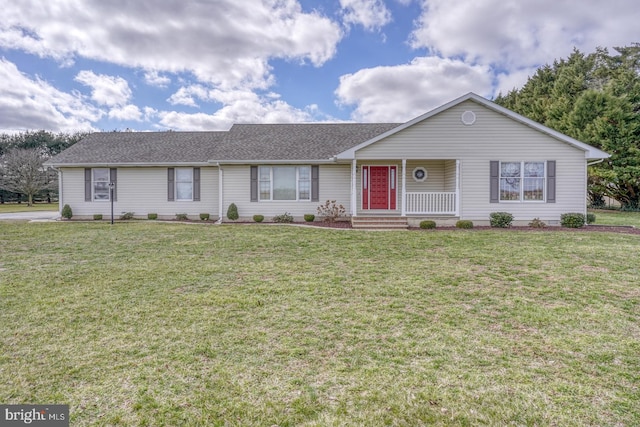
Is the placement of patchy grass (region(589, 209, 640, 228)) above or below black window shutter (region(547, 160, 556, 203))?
below

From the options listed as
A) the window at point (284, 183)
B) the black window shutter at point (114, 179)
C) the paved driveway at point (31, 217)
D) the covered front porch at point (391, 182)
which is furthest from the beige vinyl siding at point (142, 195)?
the covered front porch at point (391, 182)

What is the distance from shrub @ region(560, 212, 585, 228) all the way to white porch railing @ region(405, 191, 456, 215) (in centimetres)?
397

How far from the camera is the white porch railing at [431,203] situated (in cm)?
1330

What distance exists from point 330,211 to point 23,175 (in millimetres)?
34492

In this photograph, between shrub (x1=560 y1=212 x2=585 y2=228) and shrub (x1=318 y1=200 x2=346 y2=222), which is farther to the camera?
shrub (x1=318 y1=200 x2=346 y2=222)

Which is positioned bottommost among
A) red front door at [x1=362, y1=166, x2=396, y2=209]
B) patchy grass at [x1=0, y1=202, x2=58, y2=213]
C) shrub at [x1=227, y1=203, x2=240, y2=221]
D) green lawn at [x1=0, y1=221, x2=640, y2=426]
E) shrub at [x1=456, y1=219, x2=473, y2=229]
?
→ green lawn at [x1=0, y1=221, x2=640, y2=426]

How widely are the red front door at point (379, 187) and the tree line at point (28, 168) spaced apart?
29494mm

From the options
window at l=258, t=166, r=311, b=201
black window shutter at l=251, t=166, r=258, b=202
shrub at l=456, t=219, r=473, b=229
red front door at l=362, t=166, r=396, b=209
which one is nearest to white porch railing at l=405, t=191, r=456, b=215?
shrub at l=456, t=219, r=473, b=229

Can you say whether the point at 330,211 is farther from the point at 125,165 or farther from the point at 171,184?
the point at 125,165

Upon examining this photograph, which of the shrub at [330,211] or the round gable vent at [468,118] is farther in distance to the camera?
the shrub at [330,211]

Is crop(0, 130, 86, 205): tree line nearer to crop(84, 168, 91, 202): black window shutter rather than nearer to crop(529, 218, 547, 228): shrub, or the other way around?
crop(84, 168, 91, 202): black window shutter

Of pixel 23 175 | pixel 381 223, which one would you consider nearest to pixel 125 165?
pixel 381 223

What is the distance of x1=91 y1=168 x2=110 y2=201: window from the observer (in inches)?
632

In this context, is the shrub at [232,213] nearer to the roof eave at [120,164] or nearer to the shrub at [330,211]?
the roof eave at [120,164]
